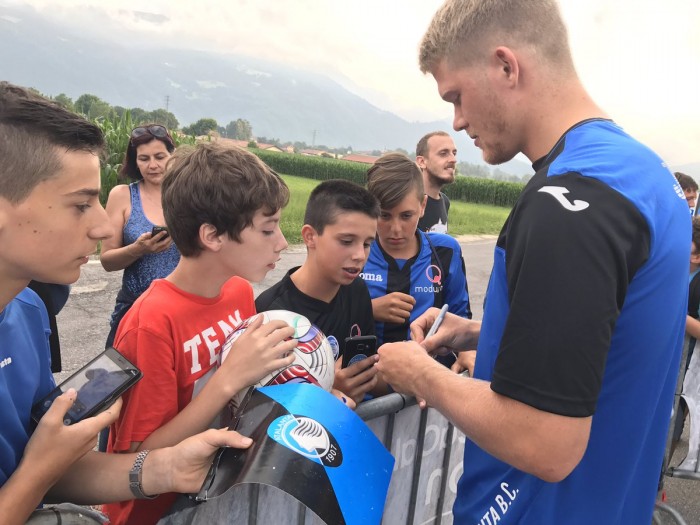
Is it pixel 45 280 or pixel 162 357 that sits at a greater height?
pixel 45 280

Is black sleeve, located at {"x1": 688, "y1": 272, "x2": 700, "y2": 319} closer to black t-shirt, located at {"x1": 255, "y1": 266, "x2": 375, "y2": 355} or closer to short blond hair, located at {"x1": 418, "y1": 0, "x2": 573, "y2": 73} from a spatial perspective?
black t-shirt, located at {"x1": 255, "y1": 266, "x2": 375, "y2": 355}

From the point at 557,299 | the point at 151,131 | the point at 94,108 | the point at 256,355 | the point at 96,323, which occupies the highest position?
the point at 94,108

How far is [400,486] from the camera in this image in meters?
2.43

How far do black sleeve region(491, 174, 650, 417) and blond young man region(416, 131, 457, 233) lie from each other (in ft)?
13.9

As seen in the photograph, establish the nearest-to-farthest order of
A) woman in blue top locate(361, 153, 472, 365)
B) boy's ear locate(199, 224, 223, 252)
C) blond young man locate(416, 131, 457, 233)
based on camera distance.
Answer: boy's ear locate(199, 224, 223, 252), woman in blue top locate(361, 153, 472, 365), blond young man locate(416, 131, 457, 233)

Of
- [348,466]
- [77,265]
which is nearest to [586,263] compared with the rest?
[348,466]

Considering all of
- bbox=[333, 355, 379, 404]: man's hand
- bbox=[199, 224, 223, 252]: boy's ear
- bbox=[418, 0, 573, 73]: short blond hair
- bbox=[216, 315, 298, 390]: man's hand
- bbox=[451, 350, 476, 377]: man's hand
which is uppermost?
bbox=[418, 0, 573, 73]: short blond hair

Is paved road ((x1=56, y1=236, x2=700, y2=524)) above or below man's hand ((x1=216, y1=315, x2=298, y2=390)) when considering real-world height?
below

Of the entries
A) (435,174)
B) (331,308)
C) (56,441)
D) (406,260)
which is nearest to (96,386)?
(56,441)

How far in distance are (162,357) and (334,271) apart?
1113mm

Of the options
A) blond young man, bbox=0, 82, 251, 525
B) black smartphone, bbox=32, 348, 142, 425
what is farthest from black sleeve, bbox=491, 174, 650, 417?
black smartphone, bbox=32, 348, 142, 425

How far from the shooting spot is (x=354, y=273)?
2.79 metres

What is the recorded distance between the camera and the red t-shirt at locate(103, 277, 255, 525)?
1764 mm

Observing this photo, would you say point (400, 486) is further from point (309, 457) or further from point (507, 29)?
point (507, 29)
